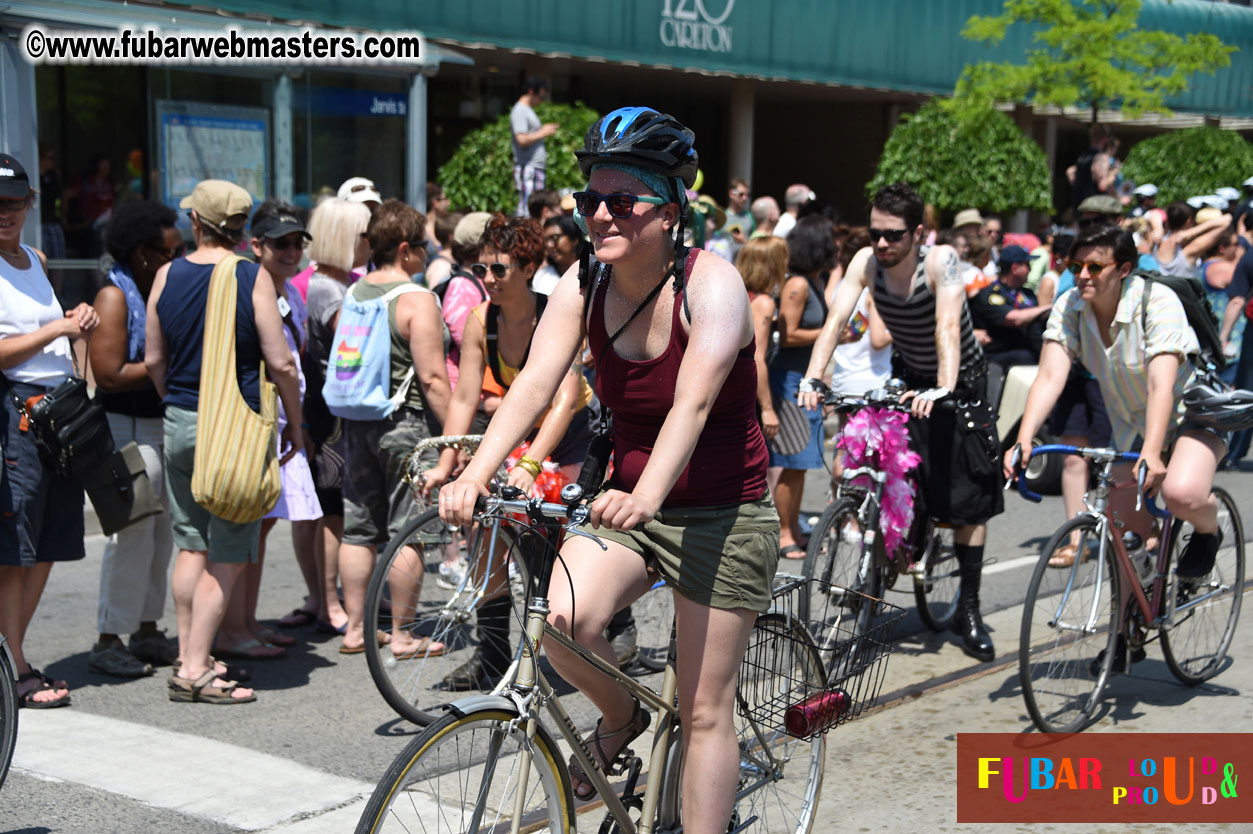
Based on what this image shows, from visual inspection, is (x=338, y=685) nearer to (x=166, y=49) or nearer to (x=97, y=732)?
(x=97, y=732)

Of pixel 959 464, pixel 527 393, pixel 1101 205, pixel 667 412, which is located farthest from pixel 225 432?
pixel 1101 205

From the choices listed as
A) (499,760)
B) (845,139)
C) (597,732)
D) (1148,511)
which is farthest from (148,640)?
(845,139)

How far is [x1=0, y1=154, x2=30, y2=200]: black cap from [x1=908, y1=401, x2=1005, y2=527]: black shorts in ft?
12.6

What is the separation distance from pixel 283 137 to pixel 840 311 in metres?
7.63

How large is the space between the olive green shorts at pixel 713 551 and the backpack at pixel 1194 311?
2.56 metres

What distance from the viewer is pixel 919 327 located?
19.6 feet

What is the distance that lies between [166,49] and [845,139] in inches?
644

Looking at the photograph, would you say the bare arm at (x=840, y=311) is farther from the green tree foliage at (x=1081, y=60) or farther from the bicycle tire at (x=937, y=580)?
the green tree foliage at (x=1081, y=60)

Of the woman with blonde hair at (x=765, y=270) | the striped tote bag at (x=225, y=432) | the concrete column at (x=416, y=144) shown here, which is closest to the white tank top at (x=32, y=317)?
the striped tote bag at (x=225, y=432)

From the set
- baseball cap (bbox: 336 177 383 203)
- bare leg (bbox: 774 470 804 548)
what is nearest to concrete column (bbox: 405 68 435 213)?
baseball cap (bbox: 336 177 383 203)

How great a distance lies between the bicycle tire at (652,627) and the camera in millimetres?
5875

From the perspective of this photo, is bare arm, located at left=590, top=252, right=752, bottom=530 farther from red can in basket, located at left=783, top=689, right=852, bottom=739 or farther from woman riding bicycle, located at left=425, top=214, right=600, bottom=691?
woman riding bicycle, located at left=425, top=214, right=600, bottom=691

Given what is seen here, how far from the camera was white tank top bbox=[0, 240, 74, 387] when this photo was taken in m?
5.12

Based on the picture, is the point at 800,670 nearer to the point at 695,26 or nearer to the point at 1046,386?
the point at 1046,386
